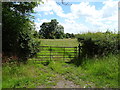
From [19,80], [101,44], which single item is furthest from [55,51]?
[19,80]

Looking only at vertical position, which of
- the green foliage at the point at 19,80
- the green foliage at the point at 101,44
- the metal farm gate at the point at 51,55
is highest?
the green foliage at the point at 101,44

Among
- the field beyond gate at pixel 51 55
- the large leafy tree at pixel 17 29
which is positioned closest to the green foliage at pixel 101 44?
the field beyond gate at pixel 51 55

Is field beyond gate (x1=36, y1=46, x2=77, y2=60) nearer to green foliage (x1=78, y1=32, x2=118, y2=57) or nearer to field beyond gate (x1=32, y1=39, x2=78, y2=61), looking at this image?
field beyond gate (x1=32, y1=39, x2=78, y2=61)

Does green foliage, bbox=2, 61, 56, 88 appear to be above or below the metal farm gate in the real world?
below

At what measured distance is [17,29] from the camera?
234 inches

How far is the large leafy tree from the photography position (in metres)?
5.87

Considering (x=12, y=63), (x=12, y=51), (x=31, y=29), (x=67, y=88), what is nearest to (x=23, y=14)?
(x=31, y=29)

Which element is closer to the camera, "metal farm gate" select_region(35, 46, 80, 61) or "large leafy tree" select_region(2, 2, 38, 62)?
"large leafy tree" select_region(2, 2, 38, 62)

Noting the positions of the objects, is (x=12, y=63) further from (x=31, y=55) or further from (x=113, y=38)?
(x=113, y=38)

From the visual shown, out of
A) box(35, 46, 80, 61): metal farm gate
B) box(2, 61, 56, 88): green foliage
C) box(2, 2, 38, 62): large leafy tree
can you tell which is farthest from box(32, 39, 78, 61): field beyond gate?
box(2, 61, 56, 88): green foliage

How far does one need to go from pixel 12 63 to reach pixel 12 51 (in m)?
1.05

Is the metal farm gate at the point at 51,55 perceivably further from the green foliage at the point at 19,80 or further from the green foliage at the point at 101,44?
the green foliage at the point at 19,80

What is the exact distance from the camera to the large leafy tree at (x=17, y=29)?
587cm

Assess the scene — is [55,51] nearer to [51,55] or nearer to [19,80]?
[51,55]
